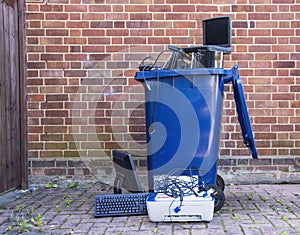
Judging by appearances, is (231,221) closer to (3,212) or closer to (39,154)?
(3,212)

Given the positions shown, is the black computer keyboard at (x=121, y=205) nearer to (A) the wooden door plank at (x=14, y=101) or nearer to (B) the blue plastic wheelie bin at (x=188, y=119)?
(B) the blue plastic wheelie bin at (x=188, y=119)

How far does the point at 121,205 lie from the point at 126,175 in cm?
46

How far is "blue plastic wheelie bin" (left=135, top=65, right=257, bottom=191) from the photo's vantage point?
379 centimetres

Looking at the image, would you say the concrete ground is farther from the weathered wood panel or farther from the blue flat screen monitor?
the blue flat screen monitor

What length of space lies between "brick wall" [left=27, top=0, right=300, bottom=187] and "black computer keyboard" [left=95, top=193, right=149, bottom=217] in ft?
4.49

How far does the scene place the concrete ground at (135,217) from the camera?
10.5 ft

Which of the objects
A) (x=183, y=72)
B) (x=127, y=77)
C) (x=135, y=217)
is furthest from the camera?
(x=127, y=77)

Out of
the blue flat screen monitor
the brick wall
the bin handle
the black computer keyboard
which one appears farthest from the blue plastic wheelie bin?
the brick wall

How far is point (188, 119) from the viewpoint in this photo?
381 centimetres

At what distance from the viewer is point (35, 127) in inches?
199

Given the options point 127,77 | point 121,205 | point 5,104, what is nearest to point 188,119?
point 121,205

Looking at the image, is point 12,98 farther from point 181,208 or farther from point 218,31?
point 181,208

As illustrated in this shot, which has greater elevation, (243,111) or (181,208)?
(243,111)

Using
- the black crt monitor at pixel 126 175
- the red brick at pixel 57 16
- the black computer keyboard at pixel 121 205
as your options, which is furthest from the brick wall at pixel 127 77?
the black computer keyboard at pixel 121 205
